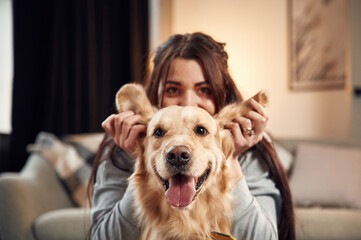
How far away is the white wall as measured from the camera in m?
A: 3.04

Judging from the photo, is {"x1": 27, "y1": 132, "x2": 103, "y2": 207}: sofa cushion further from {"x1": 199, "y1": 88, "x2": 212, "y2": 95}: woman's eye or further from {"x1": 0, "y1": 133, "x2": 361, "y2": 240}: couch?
{"x1": 199, "y1": 88, "x2": 212, "y2": 95}: woman's eye

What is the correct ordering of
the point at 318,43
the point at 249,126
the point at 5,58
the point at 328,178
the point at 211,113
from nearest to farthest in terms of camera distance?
1. the point at 249,126
2. the point at 211,113
3. the point at 328,178
4. the point at 5,58
5. the point at 318,43

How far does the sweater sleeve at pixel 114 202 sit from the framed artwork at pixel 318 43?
8.95ft

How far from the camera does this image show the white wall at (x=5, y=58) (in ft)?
9.96

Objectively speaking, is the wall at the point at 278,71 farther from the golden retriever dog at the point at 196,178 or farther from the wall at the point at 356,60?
the golden retriever dog at the point at 196,178

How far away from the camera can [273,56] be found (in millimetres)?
3551

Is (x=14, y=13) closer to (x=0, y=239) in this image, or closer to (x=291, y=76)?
(x=0, y=239)

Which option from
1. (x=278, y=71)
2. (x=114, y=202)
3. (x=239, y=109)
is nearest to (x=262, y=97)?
(x=239, y=109)

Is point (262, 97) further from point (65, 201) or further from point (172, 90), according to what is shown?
point (65, 201)

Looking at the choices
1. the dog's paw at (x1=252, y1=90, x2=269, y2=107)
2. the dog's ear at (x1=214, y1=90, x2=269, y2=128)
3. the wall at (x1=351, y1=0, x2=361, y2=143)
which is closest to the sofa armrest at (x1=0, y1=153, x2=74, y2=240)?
the dog's ear at (x1=214, y1=90, x2=269, y2=128)

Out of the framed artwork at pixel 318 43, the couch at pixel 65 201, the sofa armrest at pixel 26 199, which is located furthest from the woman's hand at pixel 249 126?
the framed artwork at pixel 318 43

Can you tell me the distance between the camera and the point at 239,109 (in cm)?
92

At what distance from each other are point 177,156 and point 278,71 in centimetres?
300

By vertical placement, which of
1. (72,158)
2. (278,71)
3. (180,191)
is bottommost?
(72,158)
